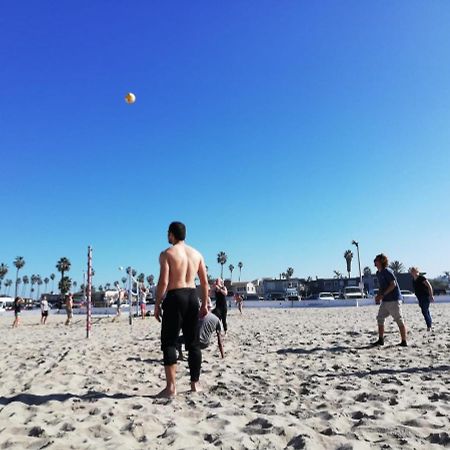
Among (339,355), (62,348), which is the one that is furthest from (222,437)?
(62,348)

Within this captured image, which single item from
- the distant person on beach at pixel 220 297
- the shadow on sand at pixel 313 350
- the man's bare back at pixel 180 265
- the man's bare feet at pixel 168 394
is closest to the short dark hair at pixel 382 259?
the shadow on sand at pixel 313 350

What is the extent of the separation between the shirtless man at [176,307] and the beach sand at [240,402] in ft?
1.04

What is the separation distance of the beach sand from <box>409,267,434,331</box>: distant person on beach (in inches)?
124

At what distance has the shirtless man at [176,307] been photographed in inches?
153

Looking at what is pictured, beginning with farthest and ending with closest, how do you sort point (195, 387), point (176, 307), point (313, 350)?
1. point (313, 350)
2. point (195, 387)
3. point (176, 307)

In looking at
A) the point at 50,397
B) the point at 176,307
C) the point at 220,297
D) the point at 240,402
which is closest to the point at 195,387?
the point at 240,402

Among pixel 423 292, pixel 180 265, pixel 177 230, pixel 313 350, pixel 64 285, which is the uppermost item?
pixel 64 285

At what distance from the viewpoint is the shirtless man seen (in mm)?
3887

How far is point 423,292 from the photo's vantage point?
Answer: 978 cm

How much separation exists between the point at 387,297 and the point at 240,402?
4.64 metres

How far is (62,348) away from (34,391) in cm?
420

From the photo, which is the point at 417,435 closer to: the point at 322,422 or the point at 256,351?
the point at 322,422

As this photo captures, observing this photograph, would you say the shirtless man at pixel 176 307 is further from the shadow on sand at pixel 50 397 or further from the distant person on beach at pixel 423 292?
the distant person on beach at pixel 423 292

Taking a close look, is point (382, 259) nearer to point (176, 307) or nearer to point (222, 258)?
point (176, 307)
